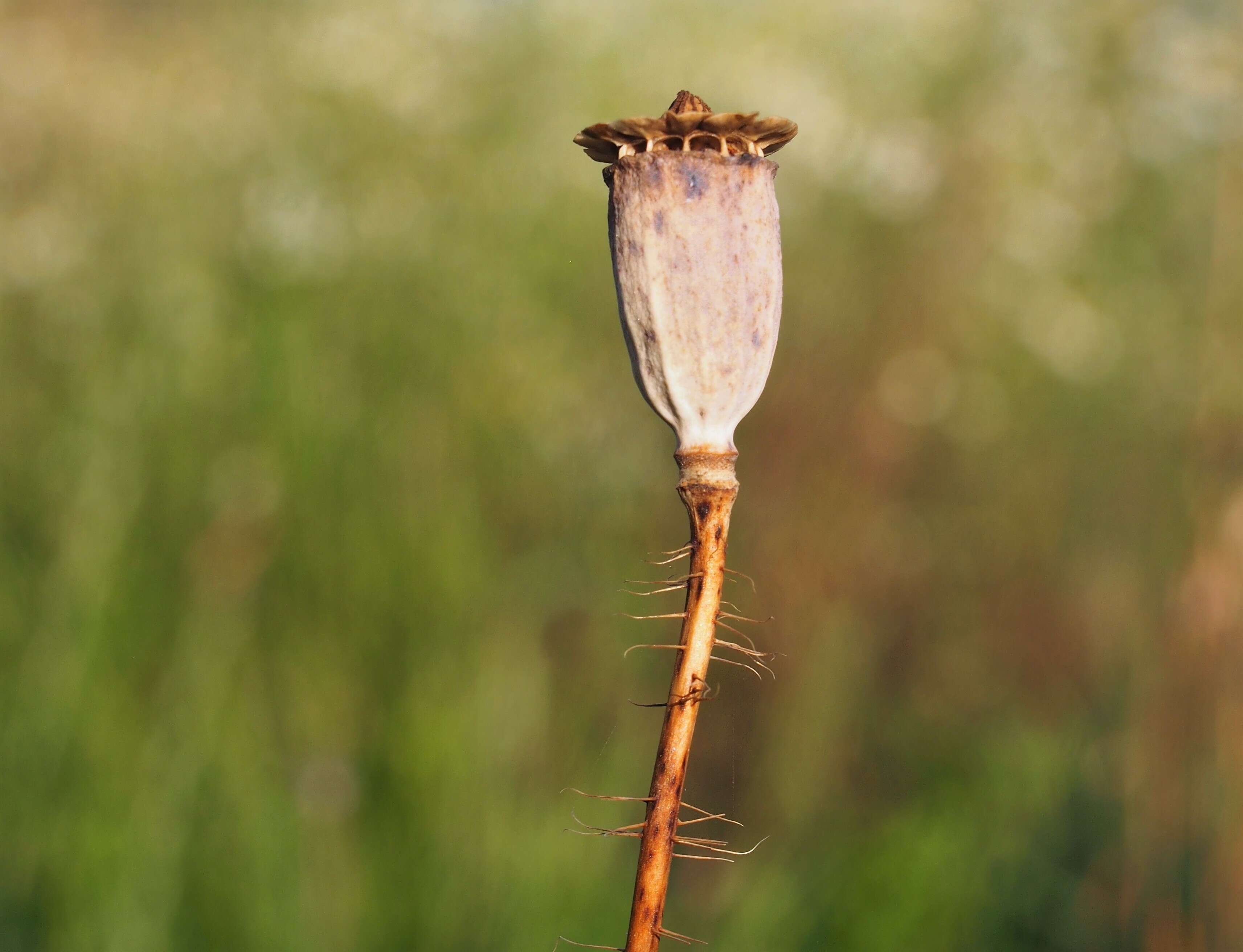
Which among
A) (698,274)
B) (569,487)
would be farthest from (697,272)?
(569,487)

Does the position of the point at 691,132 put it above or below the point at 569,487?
below

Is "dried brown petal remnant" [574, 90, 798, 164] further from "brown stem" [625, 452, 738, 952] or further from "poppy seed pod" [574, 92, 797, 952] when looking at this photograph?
"brown stem" [625, 452, 738, 952]

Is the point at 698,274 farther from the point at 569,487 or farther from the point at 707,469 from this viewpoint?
the point at 569,487

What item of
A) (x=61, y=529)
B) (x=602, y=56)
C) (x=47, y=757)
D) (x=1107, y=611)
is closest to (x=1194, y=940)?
(x=1107, y=611)

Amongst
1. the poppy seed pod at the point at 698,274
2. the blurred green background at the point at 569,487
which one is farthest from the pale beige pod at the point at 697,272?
the blurred green background at the point at 569,487

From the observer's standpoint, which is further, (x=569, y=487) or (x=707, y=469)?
(x=569, y=487)

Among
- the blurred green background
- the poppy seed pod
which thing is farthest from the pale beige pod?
the blurred green background
